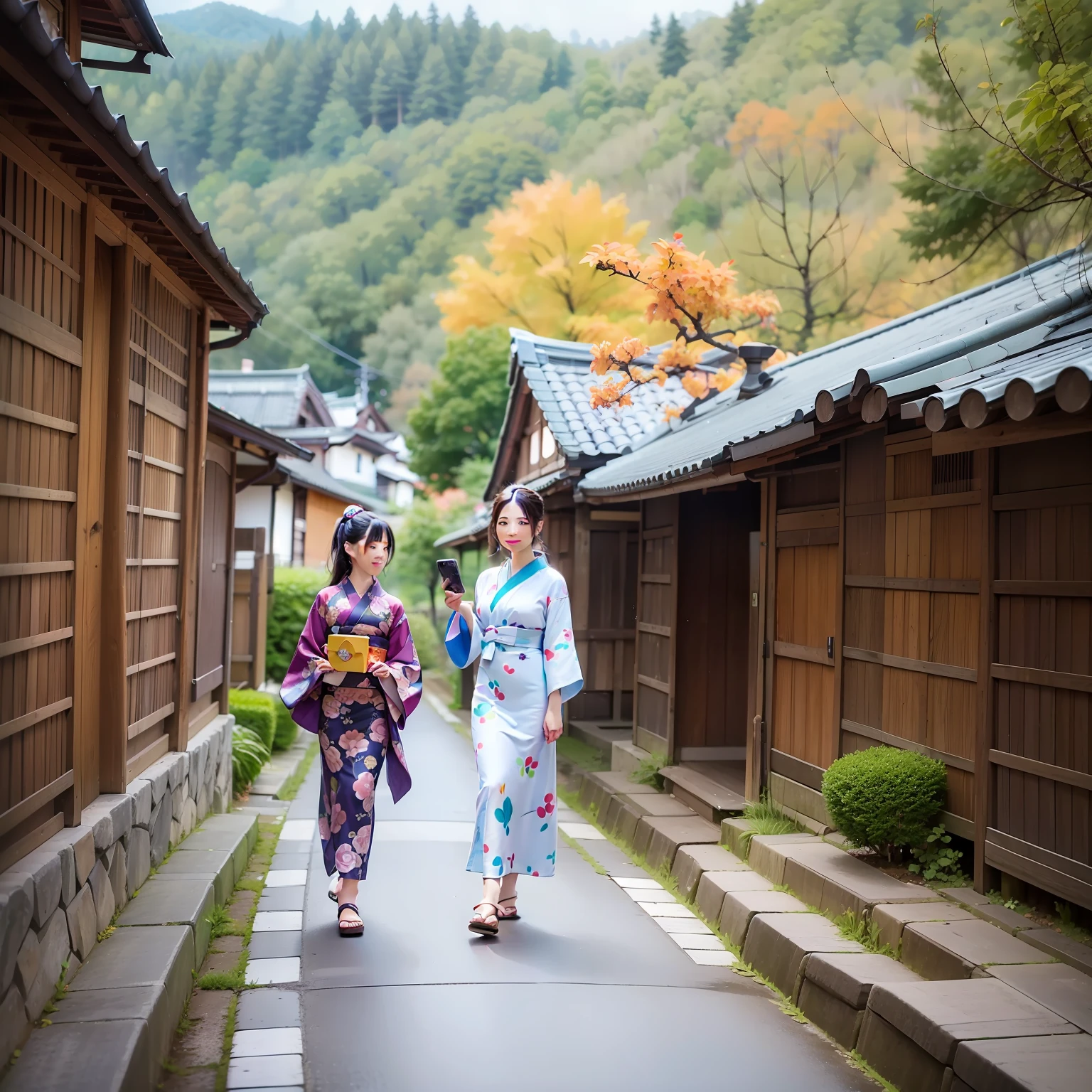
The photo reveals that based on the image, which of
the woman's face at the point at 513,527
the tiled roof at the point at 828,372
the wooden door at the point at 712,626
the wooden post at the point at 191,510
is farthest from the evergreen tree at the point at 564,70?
the woman's face at the point at 513,527

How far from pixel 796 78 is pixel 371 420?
22.1 meters

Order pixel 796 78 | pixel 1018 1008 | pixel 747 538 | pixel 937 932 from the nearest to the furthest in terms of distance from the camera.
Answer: pixel 1018 1008 → pixel 937 932 → pixel 747 538 → pixel 796 78

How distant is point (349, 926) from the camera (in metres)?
5.55

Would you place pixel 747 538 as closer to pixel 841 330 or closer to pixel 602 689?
pixel 602 689

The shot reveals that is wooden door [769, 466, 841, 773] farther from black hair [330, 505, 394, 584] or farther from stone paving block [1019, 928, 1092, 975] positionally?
black hair [330, 505, 394, 584]

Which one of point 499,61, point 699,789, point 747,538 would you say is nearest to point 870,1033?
point 699,789

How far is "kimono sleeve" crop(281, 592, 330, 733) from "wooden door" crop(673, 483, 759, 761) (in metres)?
4.63

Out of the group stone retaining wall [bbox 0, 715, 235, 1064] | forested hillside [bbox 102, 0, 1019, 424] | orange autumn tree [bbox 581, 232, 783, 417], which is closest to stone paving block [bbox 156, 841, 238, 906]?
stone retaining wall [bbox 0, 715, 235, 1064]

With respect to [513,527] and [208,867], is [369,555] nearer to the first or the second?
[513,527]

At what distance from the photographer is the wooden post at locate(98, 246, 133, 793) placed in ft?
17.8

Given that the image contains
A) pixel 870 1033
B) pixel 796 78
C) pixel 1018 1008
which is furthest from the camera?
pixel 796 78

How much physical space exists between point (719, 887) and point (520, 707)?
5.14 feet

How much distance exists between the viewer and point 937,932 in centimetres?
460

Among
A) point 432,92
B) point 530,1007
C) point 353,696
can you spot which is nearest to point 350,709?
point 353,696
